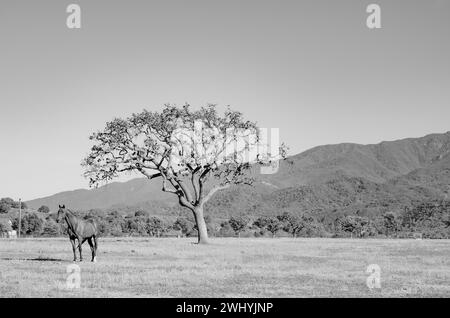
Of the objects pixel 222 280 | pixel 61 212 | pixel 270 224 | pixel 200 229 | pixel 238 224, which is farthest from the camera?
pixel 238 224

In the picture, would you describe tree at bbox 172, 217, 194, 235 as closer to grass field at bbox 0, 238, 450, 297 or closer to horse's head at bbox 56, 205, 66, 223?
horse's head at bbox 56, 205, 66, 223

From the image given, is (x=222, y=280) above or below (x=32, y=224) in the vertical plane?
above

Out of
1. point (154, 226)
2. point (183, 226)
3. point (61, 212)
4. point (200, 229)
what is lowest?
point (183, 226)

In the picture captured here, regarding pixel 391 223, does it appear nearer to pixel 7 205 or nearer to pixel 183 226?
pixel 183 226

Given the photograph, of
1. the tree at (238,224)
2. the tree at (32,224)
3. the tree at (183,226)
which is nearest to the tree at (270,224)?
the tree at (238,224)

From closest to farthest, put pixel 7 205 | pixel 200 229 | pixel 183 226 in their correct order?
1. pixel 200 229
2. pixel 183 226
3. pixel 7 205

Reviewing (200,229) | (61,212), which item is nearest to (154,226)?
(200,229)

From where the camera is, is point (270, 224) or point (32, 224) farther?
point (270, 224)

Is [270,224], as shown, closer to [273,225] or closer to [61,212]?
[273,225]

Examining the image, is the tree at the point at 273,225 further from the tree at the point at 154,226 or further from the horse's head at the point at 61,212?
the horse's head at the point at 61,212

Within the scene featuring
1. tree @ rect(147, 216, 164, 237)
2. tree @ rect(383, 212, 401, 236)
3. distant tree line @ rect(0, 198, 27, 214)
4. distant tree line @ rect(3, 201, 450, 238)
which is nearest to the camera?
distant tree line @ rect(3, 201, 450, 238)

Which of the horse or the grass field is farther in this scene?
the horse

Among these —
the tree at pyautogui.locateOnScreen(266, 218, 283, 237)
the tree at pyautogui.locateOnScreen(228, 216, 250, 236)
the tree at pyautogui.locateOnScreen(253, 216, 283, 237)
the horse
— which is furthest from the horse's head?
the tree at pyautogui.locateOnScreen(228, 216, 250, 236)
